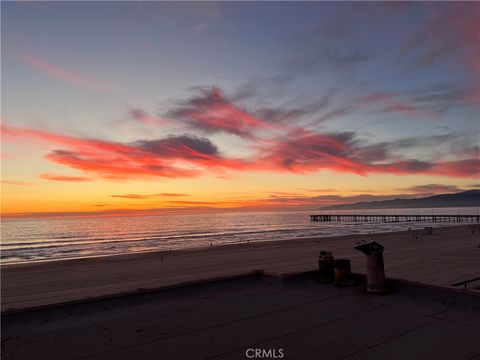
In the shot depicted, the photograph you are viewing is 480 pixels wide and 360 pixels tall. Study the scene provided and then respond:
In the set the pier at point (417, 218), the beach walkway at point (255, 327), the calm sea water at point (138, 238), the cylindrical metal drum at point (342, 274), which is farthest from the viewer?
the pier at point (417, 218)

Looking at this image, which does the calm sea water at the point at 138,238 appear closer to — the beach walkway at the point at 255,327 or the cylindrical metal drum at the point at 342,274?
the beach walkway at the point at 255,327

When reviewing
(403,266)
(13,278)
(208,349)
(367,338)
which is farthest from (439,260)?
(13,278)

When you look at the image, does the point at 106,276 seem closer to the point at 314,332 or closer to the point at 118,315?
the point at 118,315

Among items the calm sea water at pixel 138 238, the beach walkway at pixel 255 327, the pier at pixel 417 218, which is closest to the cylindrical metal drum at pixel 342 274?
the beach walkway at pixel 255 327

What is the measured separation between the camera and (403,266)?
47.0 ft

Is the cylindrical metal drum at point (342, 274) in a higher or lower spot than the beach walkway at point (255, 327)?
higher

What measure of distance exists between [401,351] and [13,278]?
60.7 ft

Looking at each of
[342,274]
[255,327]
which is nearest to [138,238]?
[342,274]

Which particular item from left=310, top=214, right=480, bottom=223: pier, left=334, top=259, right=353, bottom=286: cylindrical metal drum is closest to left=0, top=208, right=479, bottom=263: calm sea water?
left=310, top=214, right=480, bottom=223: pier

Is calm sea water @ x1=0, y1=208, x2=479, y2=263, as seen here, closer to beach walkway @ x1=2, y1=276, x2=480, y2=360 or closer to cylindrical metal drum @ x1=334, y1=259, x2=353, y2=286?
beach walkway @ x1=2, y1=276, x2=480, y2=360

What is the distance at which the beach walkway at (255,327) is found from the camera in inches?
163

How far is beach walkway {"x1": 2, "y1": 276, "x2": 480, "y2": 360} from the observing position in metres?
4.14

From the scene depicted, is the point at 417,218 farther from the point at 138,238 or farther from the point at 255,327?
the point at 255,327

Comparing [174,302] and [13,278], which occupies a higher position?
[174,302]
